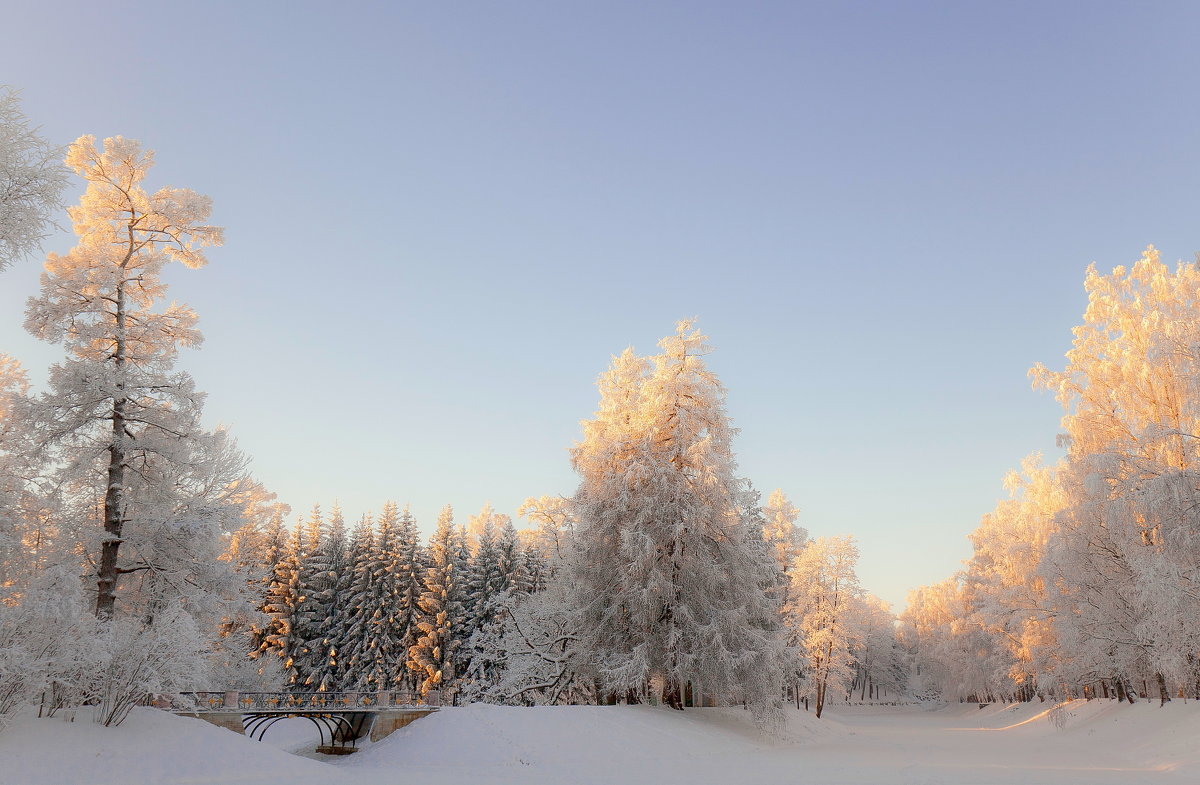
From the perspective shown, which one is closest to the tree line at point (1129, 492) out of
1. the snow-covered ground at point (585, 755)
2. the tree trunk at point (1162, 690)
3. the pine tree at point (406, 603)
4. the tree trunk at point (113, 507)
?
the tree trunk at point (1162, 690)

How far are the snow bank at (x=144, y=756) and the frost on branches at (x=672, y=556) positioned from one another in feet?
38.1

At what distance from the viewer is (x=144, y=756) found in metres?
16.4

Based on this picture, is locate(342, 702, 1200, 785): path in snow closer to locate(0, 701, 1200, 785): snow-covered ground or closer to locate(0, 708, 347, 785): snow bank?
locate(0, 701, 1200, 785): snow-covered ground

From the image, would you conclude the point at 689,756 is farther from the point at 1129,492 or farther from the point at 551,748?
the point at 1129,492

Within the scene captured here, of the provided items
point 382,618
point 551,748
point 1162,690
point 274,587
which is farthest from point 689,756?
point 274,587

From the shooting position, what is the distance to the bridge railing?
2210cm

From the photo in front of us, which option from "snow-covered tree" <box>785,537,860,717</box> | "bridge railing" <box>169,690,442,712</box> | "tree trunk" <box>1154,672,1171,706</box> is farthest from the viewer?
"snow-covered tree" <box>785,537,860,717</box>

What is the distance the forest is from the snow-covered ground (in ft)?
4.22

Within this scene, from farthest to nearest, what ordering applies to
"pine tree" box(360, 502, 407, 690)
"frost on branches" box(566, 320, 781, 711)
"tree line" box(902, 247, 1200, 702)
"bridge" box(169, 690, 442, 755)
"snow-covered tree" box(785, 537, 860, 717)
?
1. "pine tree" box(360, 502, 407, 690)
2. "snow-covered tree" box(785, 537, 860, 717)
3. "frost on branches" box(566, 320, 781, 711)
4. "bridge" box(169, 690, 442, 755)
5. "tree line" box(902, 247, 1200, 702)

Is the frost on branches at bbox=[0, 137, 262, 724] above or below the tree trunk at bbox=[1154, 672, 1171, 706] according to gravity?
above

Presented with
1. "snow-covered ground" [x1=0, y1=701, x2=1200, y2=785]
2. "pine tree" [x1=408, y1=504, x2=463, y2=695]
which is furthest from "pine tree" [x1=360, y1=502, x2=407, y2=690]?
"snow-covered ground" [x1=0, y1=701, x2=1200, y2=785]

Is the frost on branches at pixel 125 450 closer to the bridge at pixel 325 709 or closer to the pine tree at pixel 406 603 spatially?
the bridge at pixel 325 709

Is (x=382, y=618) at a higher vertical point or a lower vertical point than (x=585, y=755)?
higher

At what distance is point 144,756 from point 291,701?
7.56m
